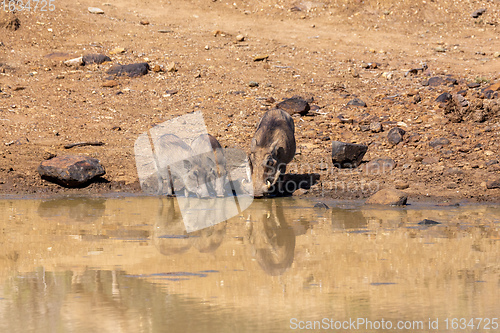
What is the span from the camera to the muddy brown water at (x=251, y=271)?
4047 mm

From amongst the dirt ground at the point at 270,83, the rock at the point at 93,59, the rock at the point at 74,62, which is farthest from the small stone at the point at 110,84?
the rock at the point at 74,62

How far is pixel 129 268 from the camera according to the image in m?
5.32

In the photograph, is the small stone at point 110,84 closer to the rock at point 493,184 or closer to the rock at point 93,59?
the rock at point 93,59

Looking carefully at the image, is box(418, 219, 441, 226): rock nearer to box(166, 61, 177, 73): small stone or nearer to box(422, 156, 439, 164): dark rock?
box(422, 156, 439, 164): dark rock

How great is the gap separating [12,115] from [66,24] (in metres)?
5.57

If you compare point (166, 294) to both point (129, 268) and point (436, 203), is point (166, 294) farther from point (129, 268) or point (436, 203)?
point (436, 203)

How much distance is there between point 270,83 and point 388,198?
6495 millimetres

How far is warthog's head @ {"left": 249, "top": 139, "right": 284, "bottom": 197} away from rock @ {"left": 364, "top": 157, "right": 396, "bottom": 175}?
1.94m

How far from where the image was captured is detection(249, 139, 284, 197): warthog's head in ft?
30.0

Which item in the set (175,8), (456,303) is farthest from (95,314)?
(175,8)

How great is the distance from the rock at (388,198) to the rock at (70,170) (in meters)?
4.52

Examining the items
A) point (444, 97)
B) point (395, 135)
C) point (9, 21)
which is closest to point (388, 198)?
point (395, 135)

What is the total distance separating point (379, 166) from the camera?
10.5 metres

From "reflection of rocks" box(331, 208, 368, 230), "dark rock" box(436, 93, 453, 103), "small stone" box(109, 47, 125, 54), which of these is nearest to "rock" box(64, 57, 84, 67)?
"small stone" box(109, 47, 125, 54)
